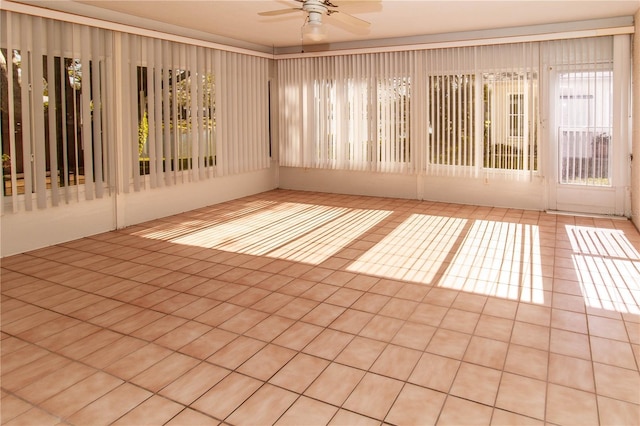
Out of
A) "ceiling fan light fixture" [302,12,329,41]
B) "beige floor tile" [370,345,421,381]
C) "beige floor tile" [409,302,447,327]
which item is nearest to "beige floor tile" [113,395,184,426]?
"beige floor tile" [370,345,421,381]

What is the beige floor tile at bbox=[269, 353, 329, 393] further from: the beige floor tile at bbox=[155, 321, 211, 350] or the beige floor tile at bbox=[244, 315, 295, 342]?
the beige floor tile at bbox=[155, 321, 211, 350]

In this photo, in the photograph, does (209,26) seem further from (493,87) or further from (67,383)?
(67,383)

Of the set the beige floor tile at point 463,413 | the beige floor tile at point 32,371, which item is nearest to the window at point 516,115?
the beige floor tile at point 463,413

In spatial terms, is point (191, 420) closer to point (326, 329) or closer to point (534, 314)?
point (326, 329)

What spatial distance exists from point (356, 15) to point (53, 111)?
3673mm

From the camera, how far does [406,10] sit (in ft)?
18.9

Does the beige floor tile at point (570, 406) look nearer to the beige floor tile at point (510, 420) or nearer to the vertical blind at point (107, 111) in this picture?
the beige floor tile at point (510, 420)

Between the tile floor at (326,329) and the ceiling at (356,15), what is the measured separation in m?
2.53

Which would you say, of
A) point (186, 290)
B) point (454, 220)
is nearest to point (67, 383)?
point (186, 290)

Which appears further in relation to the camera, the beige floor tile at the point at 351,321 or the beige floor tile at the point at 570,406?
the beige floor tile at the point at 351,321

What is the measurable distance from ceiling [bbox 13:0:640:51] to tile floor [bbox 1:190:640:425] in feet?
8.29

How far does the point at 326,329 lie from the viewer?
3223 millimetres

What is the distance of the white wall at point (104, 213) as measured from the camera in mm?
5070

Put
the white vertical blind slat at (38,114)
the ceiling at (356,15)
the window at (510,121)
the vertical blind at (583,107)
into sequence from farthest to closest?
the window at (510,121)
the vertical blind at (583,107)
the ceiling at (356,15)
the white vertical blind slat at (38,114)
